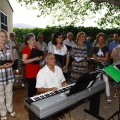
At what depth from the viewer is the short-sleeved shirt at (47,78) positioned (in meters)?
3.24

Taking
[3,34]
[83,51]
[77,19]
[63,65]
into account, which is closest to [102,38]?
[83,51]

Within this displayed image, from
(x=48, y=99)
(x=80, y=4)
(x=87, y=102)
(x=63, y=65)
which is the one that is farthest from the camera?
(x=80, y=4)

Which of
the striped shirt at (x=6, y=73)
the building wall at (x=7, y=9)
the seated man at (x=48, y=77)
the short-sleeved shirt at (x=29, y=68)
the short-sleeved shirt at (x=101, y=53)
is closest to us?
the seated man at (x=48, y=77)

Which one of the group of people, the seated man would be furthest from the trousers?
the seated man

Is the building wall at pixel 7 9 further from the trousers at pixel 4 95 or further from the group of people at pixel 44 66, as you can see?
the trousers at pixel 4 95

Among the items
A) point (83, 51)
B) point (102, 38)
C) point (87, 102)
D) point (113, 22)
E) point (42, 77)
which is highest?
point (113, 22)

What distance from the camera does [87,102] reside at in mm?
4785

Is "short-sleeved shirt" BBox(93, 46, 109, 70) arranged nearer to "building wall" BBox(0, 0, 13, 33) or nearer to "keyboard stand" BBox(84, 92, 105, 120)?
"keyboard stand" BBox(84, 92, 105, 120)

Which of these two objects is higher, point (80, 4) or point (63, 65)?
point (80, 4)

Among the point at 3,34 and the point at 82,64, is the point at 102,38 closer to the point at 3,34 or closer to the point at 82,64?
the point at 82,64

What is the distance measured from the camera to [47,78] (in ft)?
10.8

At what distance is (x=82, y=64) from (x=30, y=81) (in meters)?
1.42

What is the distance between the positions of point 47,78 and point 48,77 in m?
0.03

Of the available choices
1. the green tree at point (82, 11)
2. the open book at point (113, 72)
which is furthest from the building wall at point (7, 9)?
the open book at point (113, 72)
